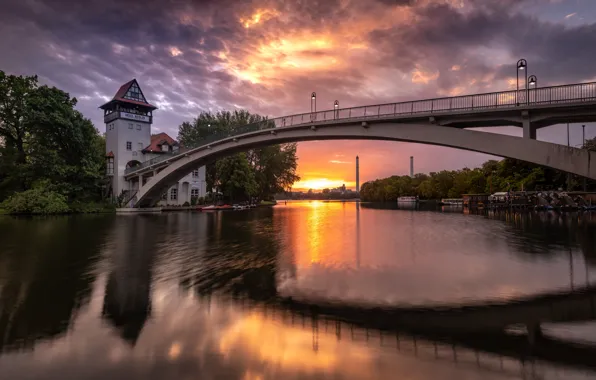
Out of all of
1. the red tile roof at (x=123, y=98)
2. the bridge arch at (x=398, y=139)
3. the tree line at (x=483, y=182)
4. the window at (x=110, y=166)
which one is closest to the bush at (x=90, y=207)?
the bridge arch at (x=398, y=139)

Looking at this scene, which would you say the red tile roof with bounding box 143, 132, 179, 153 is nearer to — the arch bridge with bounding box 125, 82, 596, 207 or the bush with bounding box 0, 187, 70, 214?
the bush with bounding box 0, 187, 70, 214

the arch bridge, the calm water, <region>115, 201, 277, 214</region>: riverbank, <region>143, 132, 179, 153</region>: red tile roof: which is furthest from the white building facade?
the calm water

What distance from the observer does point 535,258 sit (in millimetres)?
12047

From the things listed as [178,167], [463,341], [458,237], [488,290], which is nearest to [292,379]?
[463,341]

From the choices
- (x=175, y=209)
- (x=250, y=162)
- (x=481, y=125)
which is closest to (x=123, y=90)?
(x=175, y=209)

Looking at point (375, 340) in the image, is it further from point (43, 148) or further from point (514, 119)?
point (43, 148)

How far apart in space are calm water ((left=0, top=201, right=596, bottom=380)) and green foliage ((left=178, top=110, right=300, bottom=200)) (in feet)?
146

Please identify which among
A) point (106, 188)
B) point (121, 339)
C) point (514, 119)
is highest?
point (514, 119)

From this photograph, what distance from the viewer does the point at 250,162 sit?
68562mm

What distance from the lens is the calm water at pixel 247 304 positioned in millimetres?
4277

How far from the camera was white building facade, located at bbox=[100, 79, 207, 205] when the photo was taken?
152 feet

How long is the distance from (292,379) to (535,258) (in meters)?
12.1

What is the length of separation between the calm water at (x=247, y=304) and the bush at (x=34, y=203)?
1024 inches

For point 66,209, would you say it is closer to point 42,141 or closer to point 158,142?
point 42,141
